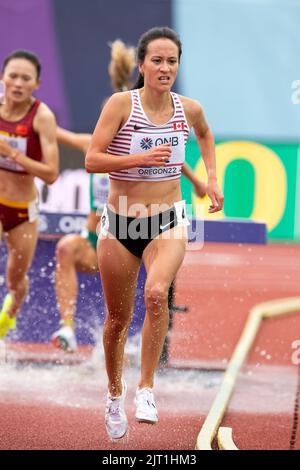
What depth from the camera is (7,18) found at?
14312mm

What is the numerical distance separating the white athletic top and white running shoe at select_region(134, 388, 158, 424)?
1.09 m

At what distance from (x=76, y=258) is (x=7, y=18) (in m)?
7.59

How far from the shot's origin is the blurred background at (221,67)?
1423cm

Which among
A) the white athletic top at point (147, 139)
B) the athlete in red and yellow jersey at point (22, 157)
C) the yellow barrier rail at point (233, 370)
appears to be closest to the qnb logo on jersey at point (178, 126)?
the white athletic top at point (147, 139)

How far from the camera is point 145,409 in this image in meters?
4.96

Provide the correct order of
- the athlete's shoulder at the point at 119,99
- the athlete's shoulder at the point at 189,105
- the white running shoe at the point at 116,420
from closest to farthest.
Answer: the athlete's shoulder at the point at 119,99 → the athlete's shoulder at the point at 189,105 → the white running shoe at the point at 116,420

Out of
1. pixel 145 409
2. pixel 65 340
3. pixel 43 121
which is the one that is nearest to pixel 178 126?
pixel 145 409

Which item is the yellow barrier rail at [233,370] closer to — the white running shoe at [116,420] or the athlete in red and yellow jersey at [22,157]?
the white running shoe at [116,420]

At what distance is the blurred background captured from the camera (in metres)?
14.2

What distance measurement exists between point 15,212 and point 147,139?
2.48 metres

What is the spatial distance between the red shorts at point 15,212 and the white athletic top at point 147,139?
7.33ft

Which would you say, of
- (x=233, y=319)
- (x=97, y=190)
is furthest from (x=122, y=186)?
(x=233, y=319)

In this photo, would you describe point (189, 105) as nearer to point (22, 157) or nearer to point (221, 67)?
point (22, 157)

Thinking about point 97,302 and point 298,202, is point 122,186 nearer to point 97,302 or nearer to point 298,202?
point 97,302
